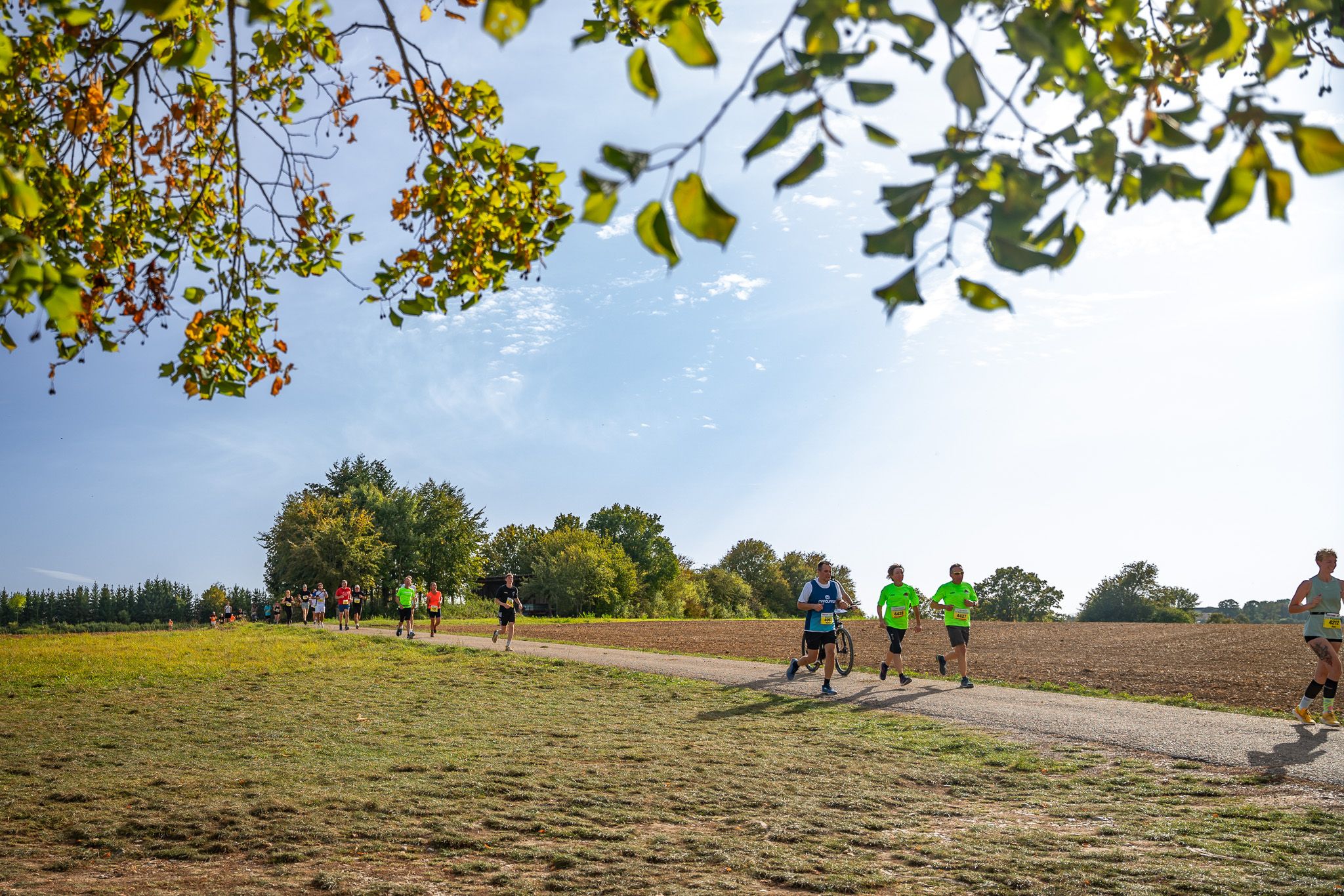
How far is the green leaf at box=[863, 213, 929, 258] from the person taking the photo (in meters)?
2.53

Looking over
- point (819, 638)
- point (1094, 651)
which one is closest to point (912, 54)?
point (819, 638)

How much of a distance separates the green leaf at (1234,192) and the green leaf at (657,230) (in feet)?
4.66

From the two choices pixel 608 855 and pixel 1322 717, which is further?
pixel 1322 717

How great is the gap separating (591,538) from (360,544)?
19.0 metres

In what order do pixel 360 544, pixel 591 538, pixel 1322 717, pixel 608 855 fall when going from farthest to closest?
pixel 591 538, pixel 360 544, pixel 1322 717, pixel 608 855

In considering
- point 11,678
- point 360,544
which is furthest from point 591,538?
point 11,678

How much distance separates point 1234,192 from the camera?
2262mm

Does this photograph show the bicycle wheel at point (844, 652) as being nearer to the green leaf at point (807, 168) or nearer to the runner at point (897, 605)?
the runner at point (897, 605)

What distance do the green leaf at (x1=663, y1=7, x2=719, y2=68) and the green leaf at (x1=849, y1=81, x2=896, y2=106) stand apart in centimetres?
44

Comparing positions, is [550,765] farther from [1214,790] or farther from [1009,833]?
[1214,790]

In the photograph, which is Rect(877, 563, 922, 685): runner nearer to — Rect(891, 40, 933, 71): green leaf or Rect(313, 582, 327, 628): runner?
Rect(891, 40, 933, 71): green leaf

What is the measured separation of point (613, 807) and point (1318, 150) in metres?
6.26

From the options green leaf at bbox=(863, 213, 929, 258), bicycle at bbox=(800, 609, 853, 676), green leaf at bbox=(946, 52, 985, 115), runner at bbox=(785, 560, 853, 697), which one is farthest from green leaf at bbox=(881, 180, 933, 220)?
bicycle at bbox=(800, 609, 853, 676)

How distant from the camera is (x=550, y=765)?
851 cm
